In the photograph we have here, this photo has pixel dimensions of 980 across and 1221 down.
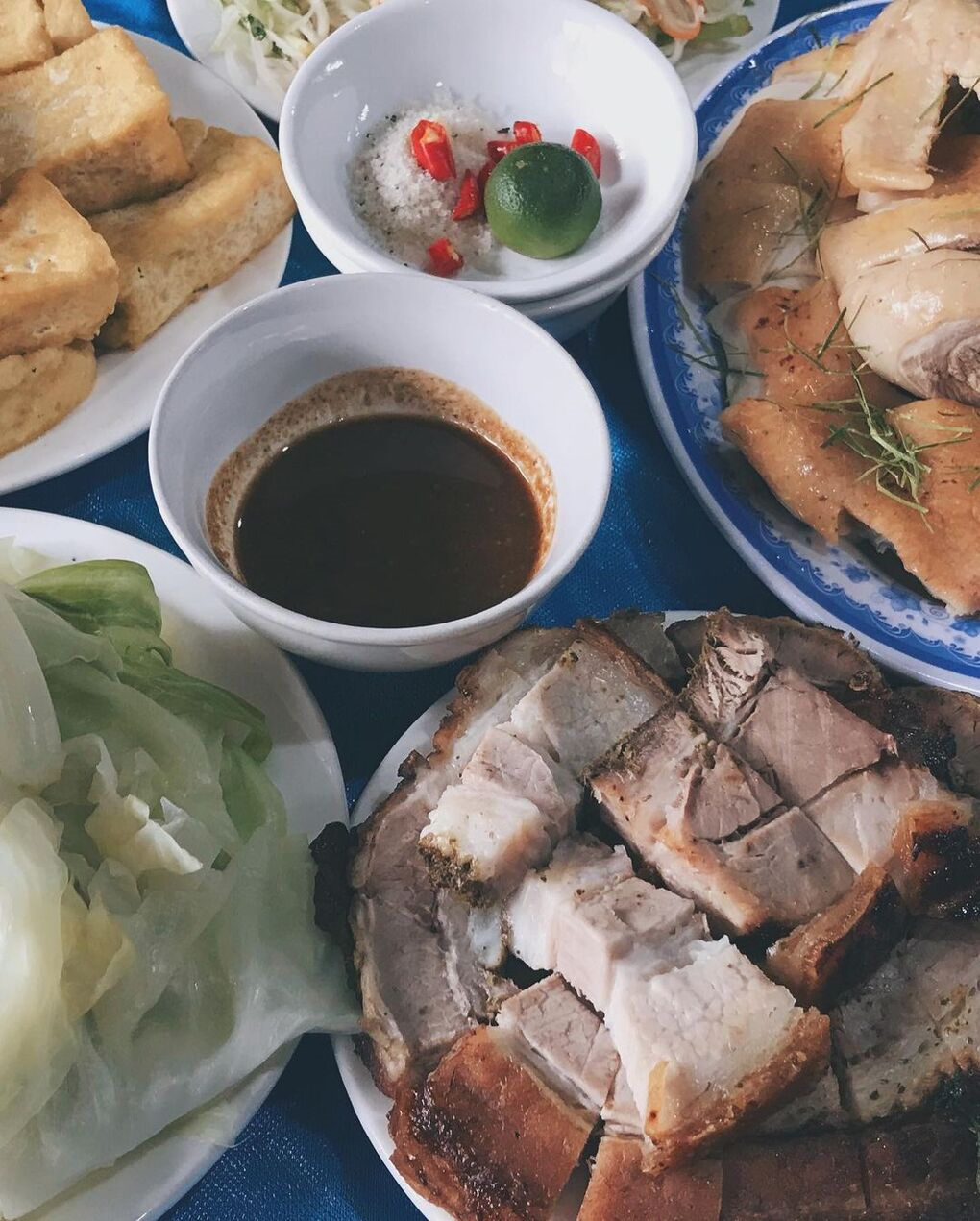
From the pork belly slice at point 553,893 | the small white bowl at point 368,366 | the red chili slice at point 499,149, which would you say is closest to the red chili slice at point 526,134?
the red chili slice at point 499,149

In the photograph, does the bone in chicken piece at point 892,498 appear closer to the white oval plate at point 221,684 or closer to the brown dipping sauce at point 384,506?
the brown dipping sauce at point 384,506

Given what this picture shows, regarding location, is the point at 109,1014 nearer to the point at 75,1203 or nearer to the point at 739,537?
the point at 75,1203

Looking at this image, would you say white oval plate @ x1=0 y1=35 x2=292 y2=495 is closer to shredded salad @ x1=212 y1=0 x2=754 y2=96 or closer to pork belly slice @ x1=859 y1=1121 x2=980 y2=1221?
shredded salad @ x1=212 y1=0 x2=754 y2=96

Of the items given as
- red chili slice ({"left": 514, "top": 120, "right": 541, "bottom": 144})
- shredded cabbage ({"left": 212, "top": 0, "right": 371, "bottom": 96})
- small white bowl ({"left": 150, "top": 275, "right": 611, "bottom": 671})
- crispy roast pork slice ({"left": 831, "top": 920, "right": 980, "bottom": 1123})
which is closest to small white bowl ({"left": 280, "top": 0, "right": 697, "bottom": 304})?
red chili slice ({"left": 514, "top": 120, "right": 541, "bottom": 144})

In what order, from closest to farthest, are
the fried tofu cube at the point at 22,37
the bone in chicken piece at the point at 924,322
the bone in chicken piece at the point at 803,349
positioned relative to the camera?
the bone in chicken piece at the point at 924,322 → the bone in chicken piece at the point at 803,349 → the fried tofu cube at the point at 22,37

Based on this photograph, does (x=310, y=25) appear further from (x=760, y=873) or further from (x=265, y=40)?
(x=760, y=873)

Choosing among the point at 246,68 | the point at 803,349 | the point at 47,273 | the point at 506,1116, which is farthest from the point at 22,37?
the point at 506,1116

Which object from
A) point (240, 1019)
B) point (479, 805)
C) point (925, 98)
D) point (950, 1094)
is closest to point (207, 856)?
point (240, 1019)
